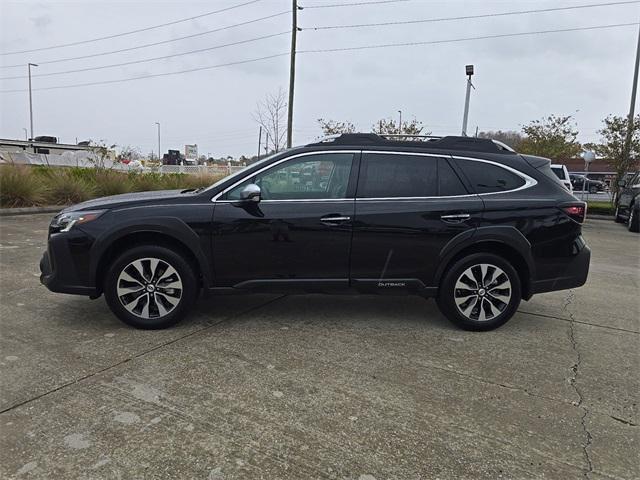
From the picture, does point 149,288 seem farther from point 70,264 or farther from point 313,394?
point 313,394

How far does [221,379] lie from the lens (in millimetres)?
3260

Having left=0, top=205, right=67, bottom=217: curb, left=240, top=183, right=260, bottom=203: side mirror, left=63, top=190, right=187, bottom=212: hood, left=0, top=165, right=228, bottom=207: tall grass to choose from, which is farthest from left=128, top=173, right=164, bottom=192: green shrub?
left=240, top=183, right=260, bottom=203: side mirror

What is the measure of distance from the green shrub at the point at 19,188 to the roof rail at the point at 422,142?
1130 cm

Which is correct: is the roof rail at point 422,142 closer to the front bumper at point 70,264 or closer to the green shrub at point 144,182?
the front bumper at point 70,264

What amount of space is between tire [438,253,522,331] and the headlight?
3.15 meters

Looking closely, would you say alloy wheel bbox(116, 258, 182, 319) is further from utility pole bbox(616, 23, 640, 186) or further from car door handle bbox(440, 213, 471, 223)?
utility pole bbox(616, 23, 640, 186)

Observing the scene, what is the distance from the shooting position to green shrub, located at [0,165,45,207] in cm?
1235

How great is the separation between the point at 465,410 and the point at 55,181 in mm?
14024

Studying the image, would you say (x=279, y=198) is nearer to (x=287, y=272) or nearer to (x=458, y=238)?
(x=287, y=272)

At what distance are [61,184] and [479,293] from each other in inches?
513

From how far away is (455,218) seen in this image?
13.9 ft

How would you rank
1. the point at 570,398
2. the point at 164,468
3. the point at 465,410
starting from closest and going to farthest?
the point at 164,468 < the point at 465,410 < the point at 570,398

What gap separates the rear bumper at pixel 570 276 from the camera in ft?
14.3

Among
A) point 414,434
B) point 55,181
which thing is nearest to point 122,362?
point 414,434
